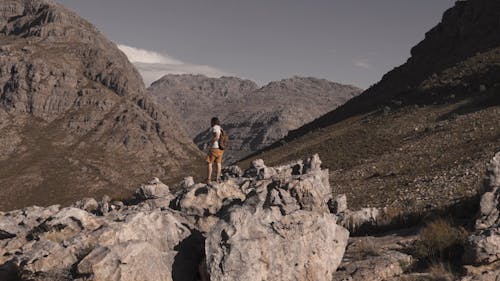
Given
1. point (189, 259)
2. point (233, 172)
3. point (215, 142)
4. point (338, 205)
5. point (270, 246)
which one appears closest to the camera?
point (270, 246)

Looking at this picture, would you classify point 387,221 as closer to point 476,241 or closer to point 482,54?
point 476,241

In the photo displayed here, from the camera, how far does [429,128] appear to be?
183 feet

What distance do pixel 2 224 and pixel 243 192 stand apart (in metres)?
12.2

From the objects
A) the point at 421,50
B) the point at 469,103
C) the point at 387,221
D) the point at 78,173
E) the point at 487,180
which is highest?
the point at 421,50

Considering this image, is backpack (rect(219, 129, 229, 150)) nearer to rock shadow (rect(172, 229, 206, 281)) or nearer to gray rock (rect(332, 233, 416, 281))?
rock shadow (rect(172, 229, 206, 281))

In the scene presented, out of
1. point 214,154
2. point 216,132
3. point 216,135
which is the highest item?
point 216,132

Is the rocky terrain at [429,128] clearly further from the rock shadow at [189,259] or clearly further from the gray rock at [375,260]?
the rock shadow at [189,259]

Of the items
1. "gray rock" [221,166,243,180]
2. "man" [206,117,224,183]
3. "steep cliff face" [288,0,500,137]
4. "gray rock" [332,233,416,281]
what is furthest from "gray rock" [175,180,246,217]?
"steep cliff face" [288,0,500,137]

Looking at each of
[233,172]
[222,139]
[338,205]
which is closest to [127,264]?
[222,139]

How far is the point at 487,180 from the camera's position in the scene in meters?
16.6

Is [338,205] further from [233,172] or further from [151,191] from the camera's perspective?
[233,172]

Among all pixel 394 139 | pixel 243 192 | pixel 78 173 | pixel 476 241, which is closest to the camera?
pixel 476 241

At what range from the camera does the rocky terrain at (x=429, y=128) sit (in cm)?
2920

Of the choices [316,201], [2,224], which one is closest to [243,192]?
[316,201]
